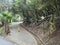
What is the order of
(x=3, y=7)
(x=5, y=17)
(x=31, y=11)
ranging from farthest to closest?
(x=3, y=7) < (x=31, y=11) < (x=5, y=17)

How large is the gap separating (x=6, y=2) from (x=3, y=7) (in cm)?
418

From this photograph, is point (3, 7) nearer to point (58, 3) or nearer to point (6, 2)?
point (6, 2)

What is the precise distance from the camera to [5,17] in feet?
82.0

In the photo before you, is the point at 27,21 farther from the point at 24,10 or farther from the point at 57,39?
the point at 57,39

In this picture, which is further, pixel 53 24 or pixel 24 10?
pixel 24 10

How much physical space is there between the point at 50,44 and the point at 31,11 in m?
15.6

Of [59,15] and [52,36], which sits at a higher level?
[59,15]

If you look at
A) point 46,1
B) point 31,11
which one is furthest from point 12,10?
point 46,1

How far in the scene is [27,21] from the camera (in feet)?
105

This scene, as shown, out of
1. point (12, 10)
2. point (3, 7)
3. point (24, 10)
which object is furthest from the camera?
point (3, 7)

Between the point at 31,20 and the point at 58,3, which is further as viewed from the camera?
the point at 31,20

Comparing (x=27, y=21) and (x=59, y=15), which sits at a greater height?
(x=59, y=15)

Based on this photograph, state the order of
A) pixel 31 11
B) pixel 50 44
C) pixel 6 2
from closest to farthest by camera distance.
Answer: pixel 50 44 < pixel 31 11 < pixel 6 2

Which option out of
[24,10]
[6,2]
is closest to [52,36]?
[24,10]
